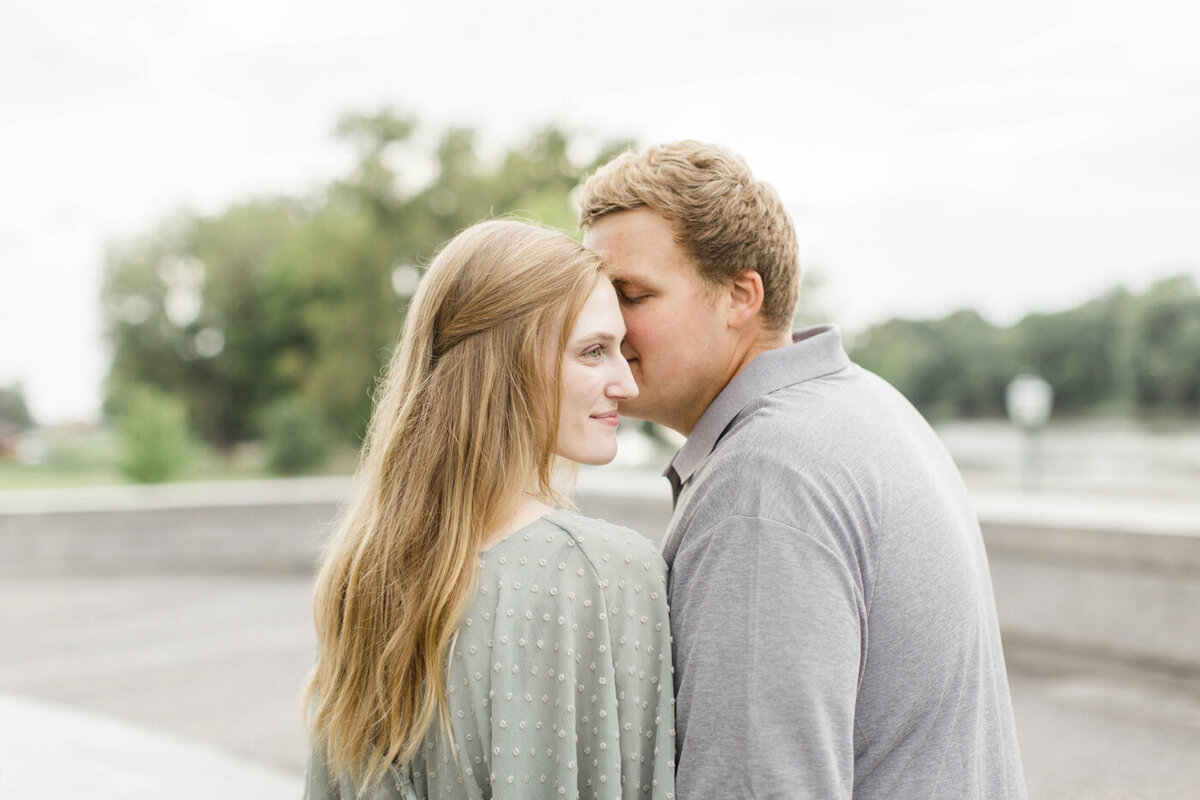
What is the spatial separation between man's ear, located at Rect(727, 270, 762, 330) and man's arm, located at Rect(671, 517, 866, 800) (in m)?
0.56

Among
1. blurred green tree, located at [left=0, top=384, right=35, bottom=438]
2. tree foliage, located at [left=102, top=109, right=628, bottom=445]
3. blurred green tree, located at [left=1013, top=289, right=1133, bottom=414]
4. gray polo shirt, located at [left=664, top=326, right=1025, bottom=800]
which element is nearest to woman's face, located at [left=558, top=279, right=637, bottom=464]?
gray polo shirt, located at [left=664, top=326, right=1025, bottom=800]

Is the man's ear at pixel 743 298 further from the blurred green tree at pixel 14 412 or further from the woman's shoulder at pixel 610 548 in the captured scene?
the blurred green tree at pixel 14 412

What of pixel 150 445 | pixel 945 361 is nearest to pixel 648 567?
pixel 945 361

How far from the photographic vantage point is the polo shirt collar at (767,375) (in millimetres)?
1764

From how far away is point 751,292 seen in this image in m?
1.90

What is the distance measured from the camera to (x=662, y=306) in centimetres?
191

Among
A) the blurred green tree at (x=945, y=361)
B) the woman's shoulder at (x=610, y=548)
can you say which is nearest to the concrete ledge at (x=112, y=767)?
the woman's shoulder at (x=610, y=548)

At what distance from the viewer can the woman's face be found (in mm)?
1783

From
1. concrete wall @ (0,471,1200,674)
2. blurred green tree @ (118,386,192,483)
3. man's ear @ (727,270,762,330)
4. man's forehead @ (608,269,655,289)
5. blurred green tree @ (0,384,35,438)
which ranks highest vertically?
man's forehead @ (608,269,655,289)

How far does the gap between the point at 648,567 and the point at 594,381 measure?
377 mm

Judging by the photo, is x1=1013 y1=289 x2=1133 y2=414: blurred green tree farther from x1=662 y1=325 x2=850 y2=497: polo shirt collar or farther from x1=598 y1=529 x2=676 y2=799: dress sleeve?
x1=598 y1=529 x2=676 y2=799: dress sleeve

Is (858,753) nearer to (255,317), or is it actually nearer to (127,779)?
(127,779)

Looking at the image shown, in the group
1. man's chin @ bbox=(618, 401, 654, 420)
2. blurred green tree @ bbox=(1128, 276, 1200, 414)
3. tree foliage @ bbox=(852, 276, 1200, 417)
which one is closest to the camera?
man's chin @ bbox=(618, 401, 654, 420)

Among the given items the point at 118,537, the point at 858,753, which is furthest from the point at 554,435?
the point at 118,537
